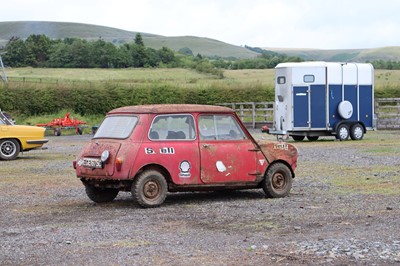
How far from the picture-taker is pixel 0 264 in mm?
8695

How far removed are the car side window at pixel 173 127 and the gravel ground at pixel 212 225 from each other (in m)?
1.14

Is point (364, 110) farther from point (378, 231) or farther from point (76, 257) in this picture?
point (76, 257)

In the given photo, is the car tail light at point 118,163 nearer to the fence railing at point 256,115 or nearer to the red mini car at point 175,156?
the red mini car at point 175,156

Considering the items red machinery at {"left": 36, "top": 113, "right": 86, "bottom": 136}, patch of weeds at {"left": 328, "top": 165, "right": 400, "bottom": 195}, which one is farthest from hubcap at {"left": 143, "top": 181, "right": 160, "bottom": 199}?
red machinery at {"left": 36, "top": 113, "right": 86, "bottom": 136}

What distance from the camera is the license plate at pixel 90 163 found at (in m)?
13.2

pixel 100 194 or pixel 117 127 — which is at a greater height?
pixel 117 127

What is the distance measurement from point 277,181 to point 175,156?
2.11 m

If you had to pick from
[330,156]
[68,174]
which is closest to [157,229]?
[68,174]

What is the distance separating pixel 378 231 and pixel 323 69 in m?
21.0

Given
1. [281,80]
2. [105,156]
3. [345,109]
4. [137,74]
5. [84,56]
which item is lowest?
[345,109]

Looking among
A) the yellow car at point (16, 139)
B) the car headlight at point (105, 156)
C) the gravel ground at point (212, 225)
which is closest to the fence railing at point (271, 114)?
the yellow car at point (16, 139)

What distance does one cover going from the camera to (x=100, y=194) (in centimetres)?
1420

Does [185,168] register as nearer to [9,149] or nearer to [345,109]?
[9,149]

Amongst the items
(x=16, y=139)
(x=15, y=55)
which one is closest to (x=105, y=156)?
(x=16, y=139)
